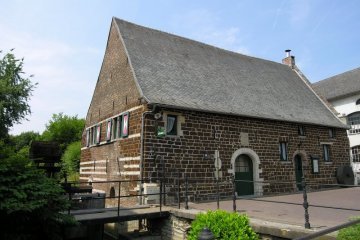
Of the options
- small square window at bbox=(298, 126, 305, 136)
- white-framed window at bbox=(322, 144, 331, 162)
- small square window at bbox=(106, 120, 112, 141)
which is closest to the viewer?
small square window at bbox=(106, 120, 112, 141)

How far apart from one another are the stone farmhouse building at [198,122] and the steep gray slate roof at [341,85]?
7.64 meters

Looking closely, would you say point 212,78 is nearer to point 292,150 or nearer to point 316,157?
point 292,150

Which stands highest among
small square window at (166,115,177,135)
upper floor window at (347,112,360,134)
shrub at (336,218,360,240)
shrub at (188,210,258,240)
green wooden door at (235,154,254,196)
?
upper floor window at (347,112,360,134)

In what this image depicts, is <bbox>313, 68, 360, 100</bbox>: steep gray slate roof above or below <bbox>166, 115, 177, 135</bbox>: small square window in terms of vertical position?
above

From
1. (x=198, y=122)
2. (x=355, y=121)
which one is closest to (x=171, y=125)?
(x=198, y=122)

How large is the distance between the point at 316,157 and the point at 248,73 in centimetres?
596

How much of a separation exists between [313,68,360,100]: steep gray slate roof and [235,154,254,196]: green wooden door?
13198 mm

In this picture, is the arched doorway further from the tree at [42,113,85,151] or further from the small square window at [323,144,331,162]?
the tree at [42,113,85,151]

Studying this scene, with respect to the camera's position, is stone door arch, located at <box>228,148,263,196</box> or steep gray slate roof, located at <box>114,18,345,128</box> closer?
steep gray slate roof, located at <box>114,18,345,128</box>

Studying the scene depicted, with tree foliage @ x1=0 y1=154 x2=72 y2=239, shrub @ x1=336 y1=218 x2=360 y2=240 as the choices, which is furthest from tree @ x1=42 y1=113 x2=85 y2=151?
shrub @ x1=336 y1=218 x2=360 y2=240

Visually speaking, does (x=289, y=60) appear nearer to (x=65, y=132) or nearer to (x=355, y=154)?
(x=355, y=154)

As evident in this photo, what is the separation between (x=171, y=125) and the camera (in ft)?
37.5

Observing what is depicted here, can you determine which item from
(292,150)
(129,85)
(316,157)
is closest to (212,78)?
(129,85)

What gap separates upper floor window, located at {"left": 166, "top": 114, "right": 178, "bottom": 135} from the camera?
11.4 metres
